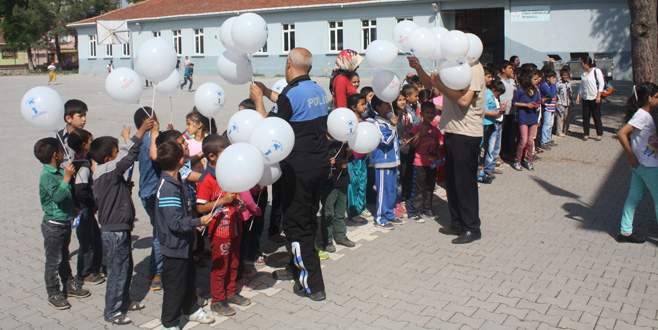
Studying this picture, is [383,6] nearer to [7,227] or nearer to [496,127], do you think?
[496,127]

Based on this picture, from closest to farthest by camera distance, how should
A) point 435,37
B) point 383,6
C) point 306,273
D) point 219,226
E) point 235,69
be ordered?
point 219,226 < point 306,273 < point 235,69 < point 435,37 < point 383,6

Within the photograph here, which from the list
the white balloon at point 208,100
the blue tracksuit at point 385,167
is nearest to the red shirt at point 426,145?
the blue tracksuit at point 385,167

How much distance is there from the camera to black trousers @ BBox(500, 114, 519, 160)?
10.3m

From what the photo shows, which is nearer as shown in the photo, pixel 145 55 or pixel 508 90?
pixel 145 55

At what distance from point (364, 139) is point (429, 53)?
1193 mm

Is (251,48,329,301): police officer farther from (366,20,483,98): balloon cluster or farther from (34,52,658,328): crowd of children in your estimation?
(366,20,483,98): balloon cluster

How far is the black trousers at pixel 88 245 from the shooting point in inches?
194

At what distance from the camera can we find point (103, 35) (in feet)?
76.6

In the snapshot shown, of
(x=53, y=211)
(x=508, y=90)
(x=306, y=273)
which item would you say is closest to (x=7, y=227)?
(x=53, y=211)

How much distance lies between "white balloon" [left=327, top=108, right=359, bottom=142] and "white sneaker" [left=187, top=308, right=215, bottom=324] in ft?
6.40

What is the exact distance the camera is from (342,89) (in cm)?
635

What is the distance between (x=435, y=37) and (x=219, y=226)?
3.04 meters

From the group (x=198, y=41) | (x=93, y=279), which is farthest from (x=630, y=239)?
(x=198, y=41)

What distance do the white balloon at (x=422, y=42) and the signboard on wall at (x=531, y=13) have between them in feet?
72.0
